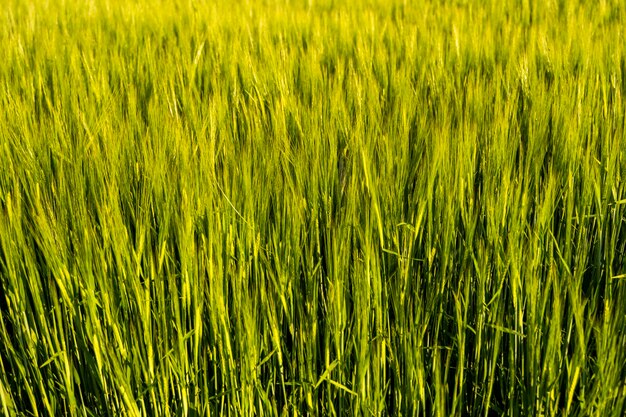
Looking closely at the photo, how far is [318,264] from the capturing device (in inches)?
35.9

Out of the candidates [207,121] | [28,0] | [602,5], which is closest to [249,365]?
[207,121]

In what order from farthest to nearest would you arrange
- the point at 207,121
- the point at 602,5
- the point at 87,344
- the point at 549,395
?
the point at 602,5 < the point at 207,121 < the point at 87,344 < the point at 549,395

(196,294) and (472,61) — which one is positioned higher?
(472,61)

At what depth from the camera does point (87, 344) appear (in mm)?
939

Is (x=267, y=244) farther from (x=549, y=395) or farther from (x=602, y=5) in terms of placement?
(x=602, y=5)

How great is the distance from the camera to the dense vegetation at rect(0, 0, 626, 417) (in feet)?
2.79

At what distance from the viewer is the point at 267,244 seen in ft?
3.17

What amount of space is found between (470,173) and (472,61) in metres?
0.72

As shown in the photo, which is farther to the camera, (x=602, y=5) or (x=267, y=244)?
(x=602, y=5)

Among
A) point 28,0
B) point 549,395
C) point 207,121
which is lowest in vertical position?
point 549,395

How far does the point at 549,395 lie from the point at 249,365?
1.18 ft

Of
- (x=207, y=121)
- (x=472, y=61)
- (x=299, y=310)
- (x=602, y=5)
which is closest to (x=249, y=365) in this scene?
(x=299, y=310)

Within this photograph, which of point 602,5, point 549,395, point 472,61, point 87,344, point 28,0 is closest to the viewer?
point 549,395

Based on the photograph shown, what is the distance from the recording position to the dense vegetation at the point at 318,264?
85 centimetres
